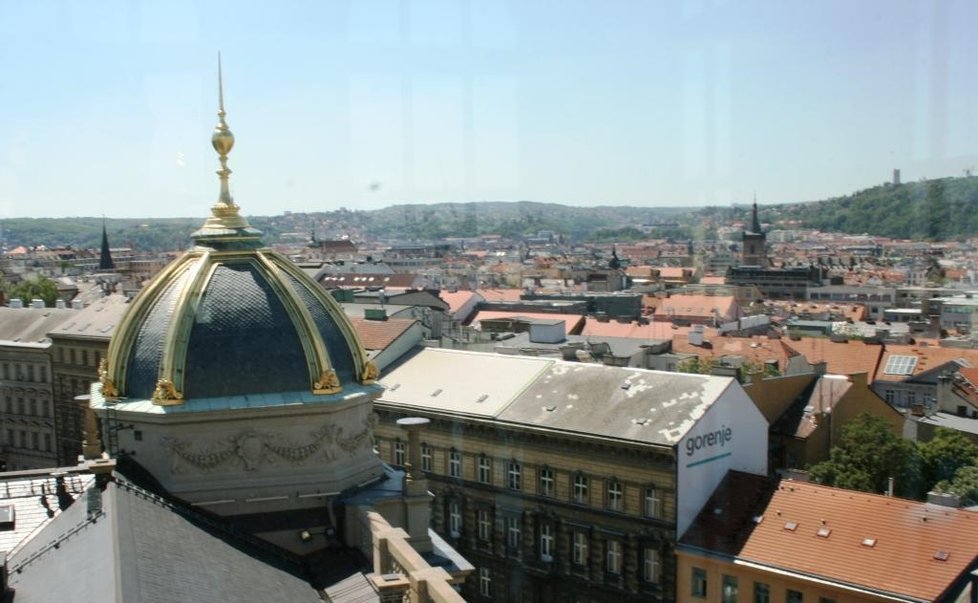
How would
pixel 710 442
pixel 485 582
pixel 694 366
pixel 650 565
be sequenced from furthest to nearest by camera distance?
1. pixel 694 366
2. pixel 485 582
3. pixel 710 442
4. pixel 650 565

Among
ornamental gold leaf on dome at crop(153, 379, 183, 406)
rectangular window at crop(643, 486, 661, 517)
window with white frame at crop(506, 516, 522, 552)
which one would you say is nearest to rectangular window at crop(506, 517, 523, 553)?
window with white frame at crop(506, 516, 522, 552)

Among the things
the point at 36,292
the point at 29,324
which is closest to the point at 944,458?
the point at 29,324

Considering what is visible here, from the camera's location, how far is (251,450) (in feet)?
61.7

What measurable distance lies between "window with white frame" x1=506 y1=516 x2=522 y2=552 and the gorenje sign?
6316 mm

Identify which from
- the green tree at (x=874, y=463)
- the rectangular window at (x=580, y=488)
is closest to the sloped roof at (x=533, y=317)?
the green tree at (x=874, y=463)

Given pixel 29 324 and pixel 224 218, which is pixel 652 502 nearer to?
pixel 224 218

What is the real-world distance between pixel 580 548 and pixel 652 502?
3021mm

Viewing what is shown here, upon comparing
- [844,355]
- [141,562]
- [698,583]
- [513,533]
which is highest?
[141,562]

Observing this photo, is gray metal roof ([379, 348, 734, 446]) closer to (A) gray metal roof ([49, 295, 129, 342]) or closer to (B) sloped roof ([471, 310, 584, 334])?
(A) gray metal roof ([49, 295, 129, 342])

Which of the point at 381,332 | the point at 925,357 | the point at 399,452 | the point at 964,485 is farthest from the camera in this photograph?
the point at 925,357

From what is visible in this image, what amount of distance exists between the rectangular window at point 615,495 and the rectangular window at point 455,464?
5.84 m

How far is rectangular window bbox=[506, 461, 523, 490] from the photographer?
32.5 metres

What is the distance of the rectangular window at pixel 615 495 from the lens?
98.2 ft

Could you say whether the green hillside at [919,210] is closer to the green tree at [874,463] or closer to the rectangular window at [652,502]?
the green tree at [874,463]
